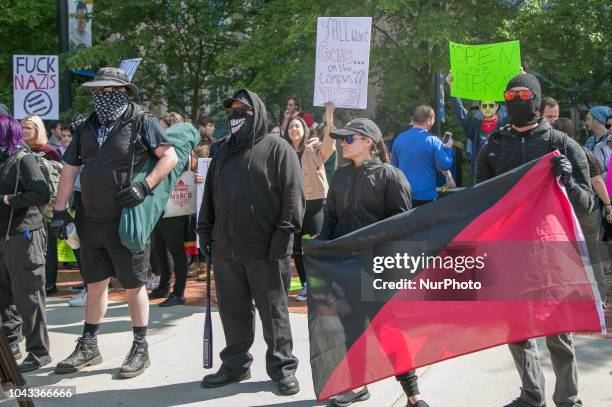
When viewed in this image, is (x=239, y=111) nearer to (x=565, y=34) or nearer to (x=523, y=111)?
(x=523, y=111)

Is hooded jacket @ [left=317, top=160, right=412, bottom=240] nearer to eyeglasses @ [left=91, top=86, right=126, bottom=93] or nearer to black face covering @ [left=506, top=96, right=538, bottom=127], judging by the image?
black face covering @ [left=506, top=96, right=538, bottom=127]

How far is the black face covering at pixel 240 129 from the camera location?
15.2ft

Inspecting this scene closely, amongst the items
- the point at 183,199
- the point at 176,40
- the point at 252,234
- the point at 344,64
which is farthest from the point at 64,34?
the point at 252,234

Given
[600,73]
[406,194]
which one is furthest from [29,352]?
[600,73]

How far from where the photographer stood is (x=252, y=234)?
456cm

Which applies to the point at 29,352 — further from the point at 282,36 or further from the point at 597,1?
the point at 597,1

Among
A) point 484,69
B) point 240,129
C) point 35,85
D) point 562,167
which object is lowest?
point 562,167

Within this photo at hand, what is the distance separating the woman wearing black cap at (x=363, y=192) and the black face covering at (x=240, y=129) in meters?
0.66

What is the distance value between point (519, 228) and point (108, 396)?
2842 millimetres

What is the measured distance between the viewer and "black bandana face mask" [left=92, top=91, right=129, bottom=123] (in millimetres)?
4953

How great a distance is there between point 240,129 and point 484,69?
317 cm

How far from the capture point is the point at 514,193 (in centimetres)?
371

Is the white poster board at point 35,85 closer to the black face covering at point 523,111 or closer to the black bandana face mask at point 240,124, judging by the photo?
the black bandana face mask at point 240,124

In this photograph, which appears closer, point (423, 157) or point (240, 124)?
point (240, 124)
